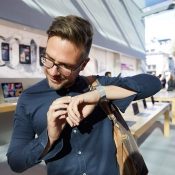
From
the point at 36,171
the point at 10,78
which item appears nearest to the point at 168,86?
the point at 10,78

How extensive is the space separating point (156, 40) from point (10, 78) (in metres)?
5.61

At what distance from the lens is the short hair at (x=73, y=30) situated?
2.77ft

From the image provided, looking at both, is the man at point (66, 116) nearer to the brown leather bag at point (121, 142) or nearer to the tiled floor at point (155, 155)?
the brown leather bag at point (121, 142)

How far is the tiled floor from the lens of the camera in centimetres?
262

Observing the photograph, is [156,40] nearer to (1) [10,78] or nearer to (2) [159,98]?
(2) [159,98]

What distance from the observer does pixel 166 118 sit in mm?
4477

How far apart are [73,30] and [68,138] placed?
355mm

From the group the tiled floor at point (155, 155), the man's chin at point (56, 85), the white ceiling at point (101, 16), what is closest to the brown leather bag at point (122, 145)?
the man's chin at point (56, 85)

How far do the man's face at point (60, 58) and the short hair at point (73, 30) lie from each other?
16mm

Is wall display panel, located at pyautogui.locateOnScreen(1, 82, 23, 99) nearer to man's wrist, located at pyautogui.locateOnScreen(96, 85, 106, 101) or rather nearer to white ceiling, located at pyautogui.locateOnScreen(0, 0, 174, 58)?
white ceiling, located at pyautogui.locateOnScreen(0, 0, 174, 58)

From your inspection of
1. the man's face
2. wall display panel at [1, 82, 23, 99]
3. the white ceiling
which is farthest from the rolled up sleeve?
wall display panel at [1, 82, 23, 99]

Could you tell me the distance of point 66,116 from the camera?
771 mm

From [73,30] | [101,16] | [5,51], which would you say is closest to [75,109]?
[73,30]

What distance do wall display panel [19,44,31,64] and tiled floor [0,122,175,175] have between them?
4.06ft
